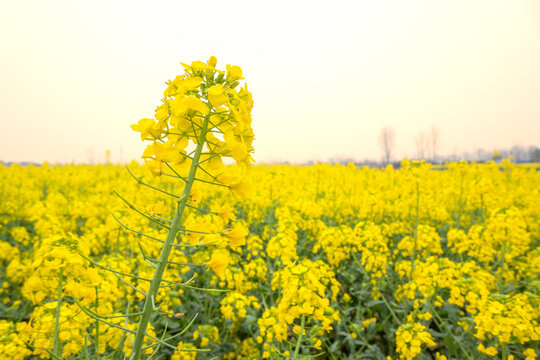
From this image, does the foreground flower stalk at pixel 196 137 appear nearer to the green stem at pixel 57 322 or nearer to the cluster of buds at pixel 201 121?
the cluster of buds at pixel 201 121

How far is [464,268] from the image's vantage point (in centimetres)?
309

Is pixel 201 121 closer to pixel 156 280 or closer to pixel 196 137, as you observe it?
pixel 196 137

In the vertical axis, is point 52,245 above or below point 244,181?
below

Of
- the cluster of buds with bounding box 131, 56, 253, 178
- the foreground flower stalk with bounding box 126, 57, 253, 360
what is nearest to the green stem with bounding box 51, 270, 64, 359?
the foreground flower stalk with bounding box 126, 57, 253, 360

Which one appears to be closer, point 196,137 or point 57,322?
point 196,137

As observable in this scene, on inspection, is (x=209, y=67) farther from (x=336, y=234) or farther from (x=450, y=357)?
(x=450, y=357)

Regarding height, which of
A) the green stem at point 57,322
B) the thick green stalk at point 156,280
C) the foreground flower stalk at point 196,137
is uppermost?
the foreground flower stalk at point 196,137

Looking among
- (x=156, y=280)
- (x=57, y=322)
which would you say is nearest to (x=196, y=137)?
(x=156, y=280)

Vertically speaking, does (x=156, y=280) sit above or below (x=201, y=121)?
below

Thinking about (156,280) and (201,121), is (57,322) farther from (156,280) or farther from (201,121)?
(201,121)

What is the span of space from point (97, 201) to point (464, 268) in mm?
6323

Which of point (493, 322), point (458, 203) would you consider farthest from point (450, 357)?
point (458, 203)

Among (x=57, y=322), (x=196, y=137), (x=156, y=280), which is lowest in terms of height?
(x=57, y=322)

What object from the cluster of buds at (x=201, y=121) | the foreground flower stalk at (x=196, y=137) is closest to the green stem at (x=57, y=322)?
the foreground flower stalk at (x=196, y=137)
